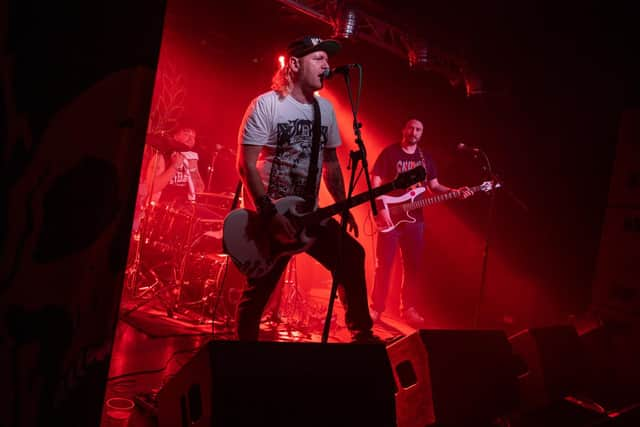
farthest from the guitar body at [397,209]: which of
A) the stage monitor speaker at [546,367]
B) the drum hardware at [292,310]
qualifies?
the stage monitor speaker at [546,367]

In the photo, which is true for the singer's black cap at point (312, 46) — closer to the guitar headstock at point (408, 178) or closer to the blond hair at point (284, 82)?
the blond hair at point (284, 82)

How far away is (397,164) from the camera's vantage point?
6.07 metres

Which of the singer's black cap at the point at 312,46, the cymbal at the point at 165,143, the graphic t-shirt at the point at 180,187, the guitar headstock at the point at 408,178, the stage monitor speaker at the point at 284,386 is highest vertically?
the singer's black cap at the point at 312,46

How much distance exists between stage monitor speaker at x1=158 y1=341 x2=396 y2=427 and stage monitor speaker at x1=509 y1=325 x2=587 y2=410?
1.90 metres

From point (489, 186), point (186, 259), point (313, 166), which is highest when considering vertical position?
point (489, 186)

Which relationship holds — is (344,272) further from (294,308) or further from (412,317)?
(412,317)

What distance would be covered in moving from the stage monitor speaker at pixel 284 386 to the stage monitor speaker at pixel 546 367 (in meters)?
1.90

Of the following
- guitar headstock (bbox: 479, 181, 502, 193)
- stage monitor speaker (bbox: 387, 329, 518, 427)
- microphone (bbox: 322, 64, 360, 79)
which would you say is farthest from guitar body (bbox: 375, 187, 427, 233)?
stage monitor speaker (bbox: 387, 329, 518, 427)

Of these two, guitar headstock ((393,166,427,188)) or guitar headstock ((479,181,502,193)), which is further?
guitar headstock ((479,181,502,193))

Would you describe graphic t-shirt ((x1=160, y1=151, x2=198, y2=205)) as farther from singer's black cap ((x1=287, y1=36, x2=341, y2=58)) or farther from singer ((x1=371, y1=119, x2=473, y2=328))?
singer's black cap ((x1=287, y1=36, x2=341, y2=58))

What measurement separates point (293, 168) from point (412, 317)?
3.58 m

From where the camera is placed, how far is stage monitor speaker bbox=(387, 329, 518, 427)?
2.51 m

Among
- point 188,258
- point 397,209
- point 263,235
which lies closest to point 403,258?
point 397,209

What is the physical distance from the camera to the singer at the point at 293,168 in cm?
306
